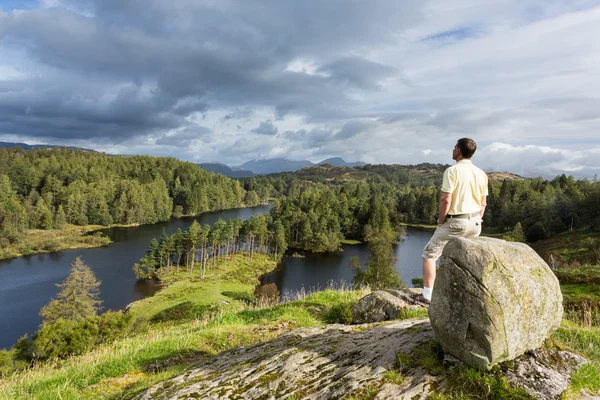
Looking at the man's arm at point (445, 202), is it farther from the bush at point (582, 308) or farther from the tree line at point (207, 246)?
the tree line at point (207, 246)

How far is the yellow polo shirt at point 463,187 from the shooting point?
20.5 feet

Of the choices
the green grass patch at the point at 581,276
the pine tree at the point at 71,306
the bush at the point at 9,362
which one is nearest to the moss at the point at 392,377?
the green grass patch at the point at 581,276

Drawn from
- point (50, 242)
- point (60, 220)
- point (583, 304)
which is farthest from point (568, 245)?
point (60, 220)

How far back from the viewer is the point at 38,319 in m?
49.7

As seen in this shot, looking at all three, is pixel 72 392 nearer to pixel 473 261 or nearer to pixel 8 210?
pixel 473 261

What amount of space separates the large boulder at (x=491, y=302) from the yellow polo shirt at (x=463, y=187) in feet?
5.02

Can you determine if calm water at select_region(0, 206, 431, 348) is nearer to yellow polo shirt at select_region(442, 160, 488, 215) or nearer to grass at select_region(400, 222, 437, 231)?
grass at select_region(400, 222, 437, 231)

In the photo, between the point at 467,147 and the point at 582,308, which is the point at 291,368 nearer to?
the point at 467,147

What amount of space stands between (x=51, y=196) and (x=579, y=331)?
174 m

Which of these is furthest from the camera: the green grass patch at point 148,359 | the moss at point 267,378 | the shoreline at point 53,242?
the shoreline at point 53,242

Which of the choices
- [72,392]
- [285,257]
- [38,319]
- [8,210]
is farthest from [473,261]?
[8,210]

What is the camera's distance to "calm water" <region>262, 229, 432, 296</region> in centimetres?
6862

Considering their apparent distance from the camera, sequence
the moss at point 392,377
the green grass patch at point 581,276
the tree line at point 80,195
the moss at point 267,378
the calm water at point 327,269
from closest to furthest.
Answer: the moss at point 392,377
the moss at point 267,378
the green grass patch at point 581,276
the calm water at point 327,269
the tree line at point 80,195

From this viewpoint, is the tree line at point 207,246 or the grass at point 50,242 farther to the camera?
the grass at point 50,242
